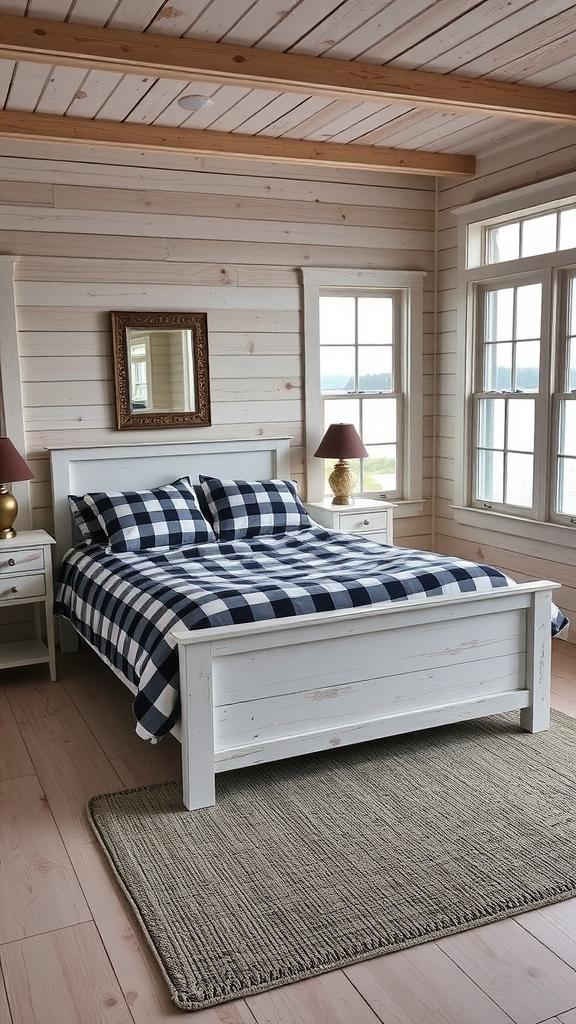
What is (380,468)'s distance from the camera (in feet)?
18.4

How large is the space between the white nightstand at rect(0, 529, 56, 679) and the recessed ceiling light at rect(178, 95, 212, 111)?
208 cm

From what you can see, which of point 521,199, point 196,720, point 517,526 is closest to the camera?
point 196,720

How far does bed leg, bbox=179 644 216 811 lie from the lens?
9.16 ft

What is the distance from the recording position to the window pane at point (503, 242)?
16.1 ft

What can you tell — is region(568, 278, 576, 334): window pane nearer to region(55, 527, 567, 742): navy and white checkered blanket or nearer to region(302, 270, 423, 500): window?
region(302, 270, 423, 500): window

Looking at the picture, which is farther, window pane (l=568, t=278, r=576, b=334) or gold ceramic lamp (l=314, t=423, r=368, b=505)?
gold ceramic lamp (l=314, t=423, r=368, b=505)

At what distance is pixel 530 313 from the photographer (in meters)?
4.77

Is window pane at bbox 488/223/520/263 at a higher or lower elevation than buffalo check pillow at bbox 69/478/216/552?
higher

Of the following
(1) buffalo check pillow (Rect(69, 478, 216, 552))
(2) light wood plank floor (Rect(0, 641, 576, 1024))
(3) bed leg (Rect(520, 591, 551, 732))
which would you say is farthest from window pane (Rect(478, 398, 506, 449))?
(2) light wood plank floor (Rect(0, 641, 576, 1024))

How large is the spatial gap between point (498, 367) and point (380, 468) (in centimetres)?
98

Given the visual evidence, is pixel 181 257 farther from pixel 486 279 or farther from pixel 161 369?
pixel 486 279

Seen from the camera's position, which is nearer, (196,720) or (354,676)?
(196,720)

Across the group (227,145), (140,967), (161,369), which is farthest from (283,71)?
(140,967)

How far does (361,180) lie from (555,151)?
1.20 meters
